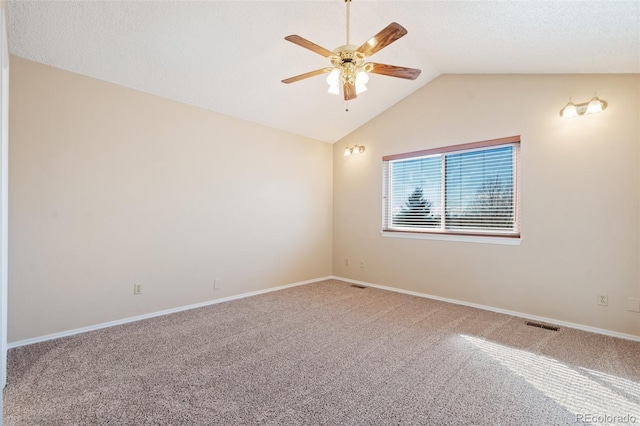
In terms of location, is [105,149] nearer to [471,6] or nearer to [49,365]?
[49,365]

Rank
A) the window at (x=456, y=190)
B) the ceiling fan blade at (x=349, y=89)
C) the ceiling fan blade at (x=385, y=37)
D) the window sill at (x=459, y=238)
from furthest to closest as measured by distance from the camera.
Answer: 1. the window at (x=456, y=190)
2. the window sill at (x=459, y=238)
3. the ceiling fan blade at (x=349, y=89)
4. the ceiling fan blade at (x=385, y=37)

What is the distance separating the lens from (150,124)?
355cm

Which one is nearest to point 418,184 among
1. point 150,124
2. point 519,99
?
point 519,99

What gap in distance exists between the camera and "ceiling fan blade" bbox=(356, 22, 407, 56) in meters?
2.05

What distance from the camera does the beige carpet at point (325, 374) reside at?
6.09 ft

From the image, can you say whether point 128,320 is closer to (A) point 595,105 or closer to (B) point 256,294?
(B) point 256,294

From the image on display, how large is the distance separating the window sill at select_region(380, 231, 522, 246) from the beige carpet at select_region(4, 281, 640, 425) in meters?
0.91

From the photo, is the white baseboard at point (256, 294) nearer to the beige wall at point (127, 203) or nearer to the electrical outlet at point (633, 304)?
the beige wall at point (127, 203)

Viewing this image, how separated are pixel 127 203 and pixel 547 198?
455cm

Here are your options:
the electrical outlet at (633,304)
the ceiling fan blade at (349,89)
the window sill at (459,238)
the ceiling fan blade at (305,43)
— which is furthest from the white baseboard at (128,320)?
the electrical outlet at (633,304)

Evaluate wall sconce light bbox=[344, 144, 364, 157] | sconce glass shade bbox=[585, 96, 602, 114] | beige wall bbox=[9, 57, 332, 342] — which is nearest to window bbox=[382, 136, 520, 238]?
wall sconce light bbox=[344, 144, 364, 157]

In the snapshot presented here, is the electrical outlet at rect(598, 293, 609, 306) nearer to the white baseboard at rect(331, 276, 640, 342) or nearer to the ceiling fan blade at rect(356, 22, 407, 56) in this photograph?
the white baseboard at rect(331, 276, 640, 342)

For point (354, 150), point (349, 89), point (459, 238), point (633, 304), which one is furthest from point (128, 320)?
point (633, 304)

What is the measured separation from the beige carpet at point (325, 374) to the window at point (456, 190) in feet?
4.16
